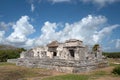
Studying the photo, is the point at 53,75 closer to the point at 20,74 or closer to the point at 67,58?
the point at 20,74

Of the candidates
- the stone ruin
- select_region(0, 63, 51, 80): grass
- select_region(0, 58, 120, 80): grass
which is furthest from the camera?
the stone ruin

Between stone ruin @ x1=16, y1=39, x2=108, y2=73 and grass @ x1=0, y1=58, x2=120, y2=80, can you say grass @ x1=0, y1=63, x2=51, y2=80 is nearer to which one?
grass @ x1=0, y1=58, x2=120, y2=80

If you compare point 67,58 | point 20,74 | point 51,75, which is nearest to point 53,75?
point 51,75

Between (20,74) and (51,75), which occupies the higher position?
(20,74)

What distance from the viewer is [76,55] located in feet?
115

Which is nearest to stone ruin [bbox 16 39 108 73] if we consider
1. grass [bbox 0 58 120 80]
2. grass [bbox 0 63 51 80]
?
grass [bbox 0 58 120 80]

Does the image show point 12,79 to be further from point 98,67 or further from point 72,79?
point 98,67

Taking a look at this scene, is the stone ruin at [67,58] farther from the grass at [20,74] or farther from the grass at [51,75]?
the grass at [20,74]

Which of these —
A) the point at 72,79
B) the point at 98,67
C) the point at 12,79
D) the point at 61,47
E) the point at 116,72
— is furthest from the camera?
the point at 61,47

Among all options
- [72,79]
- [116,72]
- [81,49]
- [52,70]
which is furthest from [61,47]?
[72,79]

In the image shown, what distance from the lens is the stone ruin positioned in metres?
28.4

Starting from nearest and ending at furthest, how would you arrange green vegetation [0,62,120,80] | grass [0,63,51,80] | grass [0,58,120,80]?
green vegetation [0,62,120,80], grass [0,58,120,80], grass [0,63,51,80]

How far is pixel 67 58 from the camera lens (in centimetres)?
3722

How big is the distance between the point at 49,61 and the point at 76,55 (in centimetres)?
539
